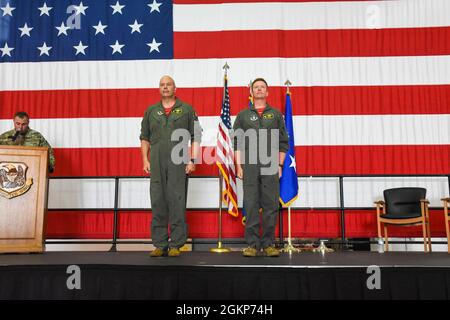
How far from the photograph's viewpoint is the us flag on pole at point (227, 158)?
14.4 ft

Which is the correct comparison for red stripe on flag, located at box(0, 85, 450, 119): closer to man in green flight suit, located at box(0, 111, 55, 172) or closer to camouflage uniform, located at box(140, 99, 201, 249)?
man in green flight suit, located at box(0, 111, 55, 172)

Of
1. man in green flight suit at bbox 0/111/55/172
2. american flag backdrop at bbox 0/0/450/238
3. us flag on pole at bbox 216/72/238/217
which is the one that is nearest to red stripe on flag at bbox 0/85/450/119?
american flag backdrop at bbox 0/0/450/238

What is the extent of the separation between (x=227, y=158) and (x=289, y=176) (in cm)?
70

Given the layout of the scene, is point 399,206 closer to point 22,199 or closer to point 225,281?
point 225,281

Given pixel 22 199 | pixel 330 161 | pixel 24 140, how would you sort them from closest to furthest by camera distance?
1. pixel 22 199
2. pixel 24 140
3. pixel 330 161

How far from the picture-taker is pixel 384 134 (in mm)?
4891

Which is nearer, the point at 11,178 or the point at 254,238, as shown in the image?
the point at 254,238

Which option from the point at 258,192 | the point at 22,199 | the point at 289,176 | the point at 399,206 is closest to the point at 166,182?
the point at 258,192

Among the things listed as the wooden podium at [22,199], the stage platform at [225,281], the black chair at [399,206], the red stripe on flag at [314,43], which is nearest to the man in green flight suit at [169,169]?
the stage platform at [225,281]

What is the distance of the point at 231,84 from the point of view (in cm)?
501
